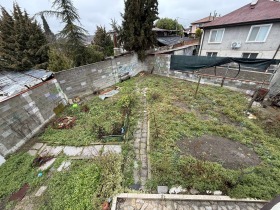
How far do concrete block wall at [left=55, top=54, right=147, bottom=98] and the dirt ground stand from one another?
20.8 ft

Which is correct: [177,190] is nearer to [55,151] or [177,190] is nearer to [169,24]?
[55,151]

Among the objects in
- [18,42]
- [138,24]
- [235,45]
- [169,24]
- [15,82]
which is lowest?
[15,82]

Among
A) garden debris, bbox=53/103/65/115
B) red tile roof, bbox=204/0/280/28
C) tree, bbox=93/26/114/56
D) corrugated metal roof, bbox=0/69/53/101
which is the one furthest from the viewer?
tree, bbox=93/26/114/56

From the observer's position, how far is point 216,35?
12.2 m

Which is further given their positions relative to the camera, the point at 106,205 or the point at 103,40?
the point at 103,40

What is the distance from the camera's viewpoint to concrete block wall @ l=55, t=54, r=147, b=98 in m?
6.75

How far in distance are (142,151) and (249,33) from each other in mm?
13358

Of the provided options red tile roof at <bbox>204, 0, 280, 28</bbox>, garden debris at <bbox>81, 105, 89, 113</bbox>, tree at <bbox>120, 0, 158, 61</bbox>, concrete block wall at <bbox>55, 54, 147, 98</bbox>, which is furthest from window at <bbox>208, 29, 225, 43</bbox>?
garden debris at <bbox>81, 105, 89, 113</bbox>

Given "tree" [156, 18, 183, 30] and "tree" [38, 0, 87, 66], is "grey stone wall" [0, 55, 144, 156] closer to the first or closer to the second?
"tree" [38, 0, 87, 66]

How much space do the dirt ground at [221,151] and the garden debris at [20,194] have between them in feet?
14.0

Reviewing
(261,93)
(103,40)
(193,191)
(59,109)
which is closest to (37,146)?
(59,109)

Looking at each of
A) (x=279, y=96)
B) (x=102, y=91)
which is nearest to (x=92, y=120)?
(x=102, y=91)

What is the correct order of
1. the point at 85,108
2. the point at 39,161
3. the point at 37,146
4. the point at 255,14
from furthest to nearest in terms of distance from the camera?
the point at 255,14 → the point at 85,108 → the point at 37,146 → the point at 39,161

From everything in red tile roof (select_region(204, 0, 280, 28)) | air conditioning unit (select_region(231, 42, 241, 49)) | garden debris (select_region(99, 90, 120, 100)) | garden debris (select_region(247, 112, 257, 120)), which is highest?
red tile roof (select_region(204, 0, 280, 28))
